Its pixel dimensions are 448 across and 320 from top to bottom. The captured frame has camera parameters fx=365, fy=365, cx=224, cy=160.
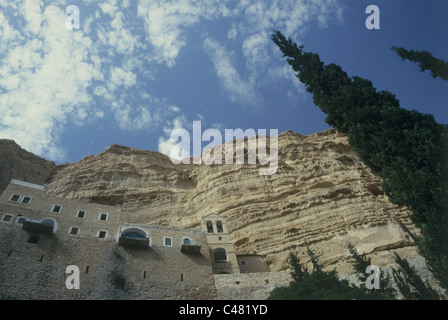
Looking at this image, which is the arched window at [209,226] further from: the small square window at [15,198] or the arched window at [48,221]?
the small square window at [15,198]

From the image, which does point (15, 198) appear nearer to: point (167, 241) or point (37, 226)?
point (37, 226)

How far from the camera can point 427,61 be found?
20.4m

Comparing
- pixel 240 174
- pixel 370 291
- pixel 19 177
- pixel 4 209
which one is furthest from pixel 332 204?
pixel 19 177

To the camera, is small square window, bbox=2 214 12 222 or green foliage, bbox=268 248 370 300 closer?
green foliage, bbox=268 248 370 300

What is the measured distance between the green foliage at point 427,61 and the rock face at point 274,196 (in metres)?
12.8

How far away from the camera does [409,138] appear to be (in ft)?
67.9

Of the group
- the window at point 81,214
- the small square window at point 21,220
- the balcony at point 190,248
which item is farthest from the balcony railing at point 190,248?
the small square window at point 21,220

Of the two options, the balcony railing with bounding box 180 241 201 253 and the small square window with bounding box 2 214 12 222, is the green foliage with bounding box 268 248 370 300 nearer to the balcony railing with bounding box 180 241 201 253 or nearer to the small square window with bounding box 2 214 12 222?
the balcony railing with bounding box 180 241 201 253

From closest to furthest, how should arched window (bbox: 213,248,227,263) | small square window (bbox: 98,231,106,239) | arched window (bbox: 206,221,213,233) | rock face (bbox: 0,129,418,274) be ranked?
small square window (bbox: 98,231,106,239) < arched window (bbox: 213,248,227,263) < arched window (bbox: 206,221,213,233) < rock face (bbox: 0,129,418,274)

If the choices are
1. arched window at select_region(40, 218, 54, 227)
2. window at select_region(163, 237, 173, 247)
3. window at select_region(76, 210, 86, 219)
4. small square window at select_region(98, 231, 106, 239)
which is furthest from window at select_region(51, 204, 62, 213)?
window at select_region(163, 237, 173, 247)

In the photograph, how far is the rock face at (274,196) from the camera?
1133 inches

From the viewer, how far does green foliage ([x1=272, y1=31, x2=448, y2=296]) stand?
1808 cm

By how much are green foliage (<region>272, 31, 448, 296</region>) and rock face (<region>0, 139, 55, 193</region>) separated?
104 ft

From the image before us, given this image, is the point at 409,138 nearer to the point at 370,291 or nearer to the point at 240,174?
the point at 370,291
